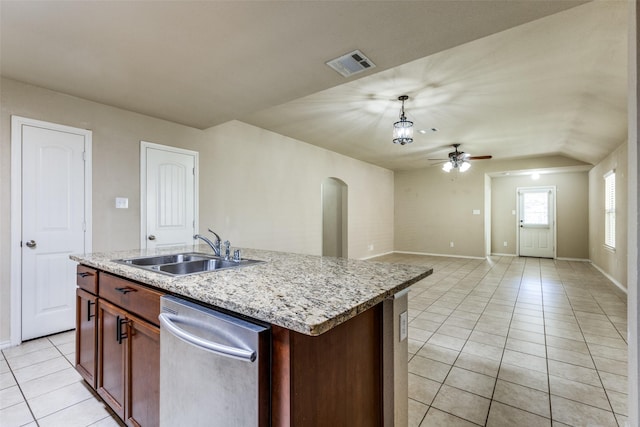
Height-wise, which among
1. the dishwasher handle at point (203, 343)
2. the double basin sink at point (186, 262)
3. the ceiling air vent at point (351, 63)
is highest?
the ceiling air vent at point (351, 63)

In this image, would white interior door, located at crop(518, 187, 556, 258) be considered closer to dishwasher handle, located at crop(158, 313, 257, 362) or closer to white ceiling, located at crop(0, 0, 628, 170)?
white ceiling, located at crop(0, 0, 628, 170)

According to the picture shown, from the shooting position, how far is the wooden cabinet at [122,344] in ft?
4.38

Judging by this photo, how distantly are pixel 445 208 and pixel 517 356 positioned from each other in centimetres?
621

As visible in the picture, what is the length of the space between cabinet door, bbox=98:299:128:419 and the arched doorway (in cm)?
544

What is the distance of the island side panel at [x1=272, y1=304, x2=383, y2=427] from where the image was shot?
87cm

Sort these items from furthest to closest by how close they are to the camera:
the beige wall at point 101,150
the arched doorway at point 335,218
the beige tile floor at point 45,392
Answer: the arched doorway at point 335,218 < the beige wall at point 101,150 < the beige tile floor at point 45,392

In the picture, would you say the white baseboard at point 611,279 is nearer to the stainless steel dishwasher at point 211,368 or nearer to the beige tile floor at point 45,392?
the stainless steel dishwasher at point 211,368

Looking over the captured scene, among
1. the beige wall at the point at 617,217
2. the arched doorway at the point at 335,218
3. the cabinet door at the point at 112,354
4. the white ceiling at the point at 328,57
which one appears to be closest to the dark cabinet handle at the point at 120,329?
the cabinet door at the point at 112,354

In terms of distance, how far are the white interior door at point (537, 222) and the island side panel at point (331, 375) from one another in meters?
8.75

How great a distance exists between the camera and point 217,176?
165 inches

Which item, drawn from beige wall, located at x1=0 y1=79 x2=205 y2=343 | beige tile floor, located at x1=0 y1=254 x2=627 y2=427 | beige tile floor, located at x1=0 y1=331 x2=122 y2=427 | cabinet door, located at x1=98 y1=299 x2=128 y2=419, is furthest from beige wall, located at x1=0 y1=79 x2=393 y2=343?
cabinet door, located at x1=98 y1=299 x2=128 y2=419

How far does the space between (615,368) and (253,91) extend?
3.85 m

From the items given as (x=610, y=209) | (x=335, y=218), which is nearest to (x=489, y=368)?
(x=610, y=209)

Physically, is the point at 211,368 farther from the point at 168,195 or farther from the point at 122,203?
the point at 168,195
